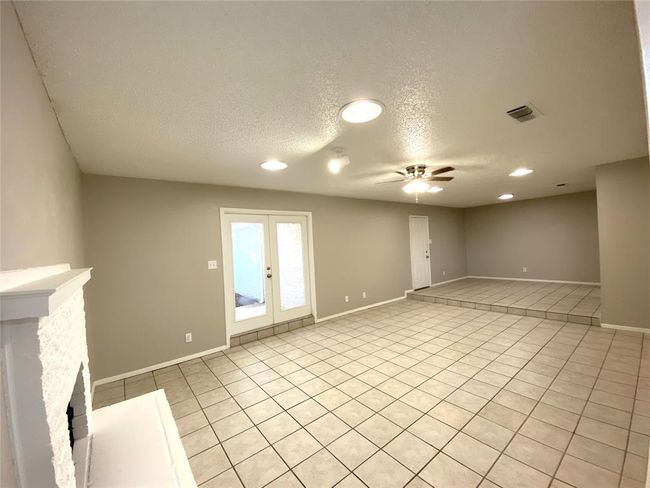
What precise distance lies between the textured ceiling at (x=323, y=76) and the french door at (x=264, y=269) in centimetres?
159

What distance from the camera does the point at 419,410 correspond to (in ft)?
7.55

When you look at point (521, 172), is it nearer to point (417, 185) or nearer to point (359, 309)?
point (417, 185)

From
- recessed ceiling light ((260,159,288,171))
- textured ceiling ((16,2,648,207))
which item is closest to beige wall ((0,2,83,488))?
textured ceiling ((16,2,648,207))

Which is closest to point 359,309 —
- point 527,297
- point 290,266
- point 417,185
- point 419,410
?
point 290,266

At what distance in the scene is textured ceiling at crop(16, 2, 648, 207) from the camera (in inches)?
42.4

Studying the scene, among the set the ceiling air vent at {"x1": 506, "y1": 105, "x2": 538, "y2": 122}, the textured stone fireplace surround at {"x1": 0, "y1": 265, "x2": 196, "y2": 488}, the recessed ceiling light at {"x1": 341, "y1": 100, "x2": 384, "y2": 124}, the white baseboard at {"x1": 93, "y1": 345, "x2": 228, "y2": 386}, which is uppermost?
the ceiling air vent at {"x1": 506, "y1": 105, "x2": 538, "y2": 122}

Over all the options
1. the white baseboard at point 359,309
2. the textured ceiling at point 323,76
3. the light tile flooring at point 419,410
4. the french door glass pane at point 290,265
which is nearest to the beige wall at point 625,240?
the light tile flooring at point 419,410

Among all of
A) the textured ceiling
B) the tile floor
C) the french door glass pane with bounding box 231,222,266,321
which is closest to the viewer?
the textured ceiling

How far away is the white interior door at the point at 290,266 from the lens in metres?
4.50

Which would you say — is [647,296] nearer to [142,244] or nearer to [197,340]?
[197,340]

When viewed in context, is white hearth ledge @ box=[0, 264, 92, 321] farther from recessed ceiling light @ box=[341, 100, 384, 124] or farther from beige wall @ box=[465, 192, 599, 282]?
beige wall @ box=[465, 192, 599, 282]

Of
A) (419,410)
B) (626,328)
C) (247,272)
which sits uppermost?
(247,272)

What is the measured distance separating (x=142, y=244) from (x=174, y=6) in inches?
117

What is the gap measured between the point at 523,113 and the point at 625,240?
10.4 feet
